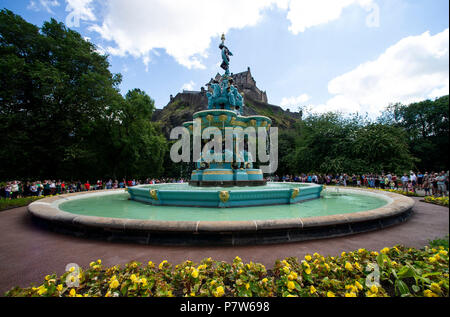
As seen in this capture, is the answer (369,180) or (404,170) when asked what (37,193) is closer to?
(369,180)

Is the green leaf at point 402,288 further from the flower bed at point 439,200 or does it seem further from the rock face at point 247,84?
the rock face at point 247,84

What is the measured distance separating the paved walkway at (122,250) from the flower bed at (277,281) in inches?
36.9

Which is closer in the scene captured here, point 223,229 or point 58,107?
point 223,229

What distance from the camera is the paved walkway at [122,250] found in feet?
11.2

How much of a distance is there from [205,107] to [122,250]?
202ft

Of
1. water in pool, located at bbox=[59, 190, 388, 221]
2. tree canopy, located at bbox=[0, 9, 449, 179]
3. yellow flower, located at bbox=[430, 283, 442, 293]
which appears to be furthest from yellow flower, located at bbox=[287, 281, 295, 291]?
tree canopy, located at bbox=[0, 9, 449, 179]

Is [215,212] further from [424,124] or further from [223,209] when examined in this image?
[424,124]

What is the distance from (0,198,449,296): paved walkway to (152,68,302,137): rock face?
2279 inches

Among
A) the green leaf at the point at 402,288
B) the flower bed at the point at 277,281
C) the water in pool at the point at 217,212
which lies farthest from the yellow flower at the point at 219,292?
the water in pool at the point at 217,212

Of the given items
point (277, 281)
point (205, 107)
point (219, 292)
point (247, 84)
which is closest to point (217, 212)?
point (277, 281)

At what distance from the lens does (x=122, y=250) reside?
407cm

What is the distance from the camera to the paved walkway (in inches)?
134

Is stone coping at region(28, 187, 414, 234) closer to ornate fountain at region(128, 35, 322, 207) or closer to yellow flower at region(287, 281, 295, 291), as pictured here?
yellow flower at region(287, 281, 295, 291)

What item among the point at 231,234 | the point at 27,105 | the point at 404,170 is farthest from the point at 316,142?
the point at 27,105
